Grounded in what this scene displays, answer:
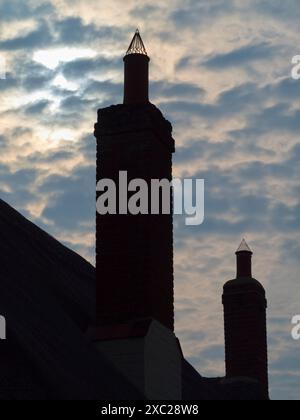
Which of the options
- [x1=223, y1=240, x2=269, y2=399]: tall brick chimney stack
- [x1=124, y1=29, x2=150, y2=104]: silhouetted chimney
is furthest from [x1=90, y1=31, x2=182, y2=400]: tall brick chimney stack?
[x1=223, y1=240, x2=269, y2=399]: tall brick chimney stack

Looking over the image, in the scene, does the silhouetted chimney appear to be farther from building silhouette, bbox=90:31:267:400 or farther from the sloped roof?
the sloped roof

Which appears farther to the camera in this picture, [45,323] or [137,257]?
[137,257]

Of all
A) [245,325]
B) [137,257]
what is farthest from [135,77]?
[245,325]

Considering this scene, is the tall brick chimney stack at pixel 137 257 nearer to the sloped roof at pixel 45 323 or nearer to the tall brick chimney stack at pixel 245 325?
the sloped roof at pixel 45 323

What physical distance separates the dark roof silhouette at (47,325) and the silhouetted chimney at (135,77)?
2768 millimetres

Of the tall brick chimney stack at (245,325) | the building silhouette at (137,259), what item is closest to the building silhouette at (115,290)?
the building silhouette at (137,259)

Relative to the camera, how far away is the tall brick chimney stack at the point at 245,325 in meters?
23.9

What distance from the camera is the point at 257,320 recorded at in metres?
24.2

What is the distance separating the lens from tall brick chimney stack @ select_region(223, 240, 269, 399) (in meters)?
23.9

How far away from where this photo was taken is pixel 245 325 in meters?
24.2

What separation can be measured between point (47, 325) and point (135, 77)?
4587 mm

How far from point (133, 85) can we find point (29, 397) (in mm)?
6797

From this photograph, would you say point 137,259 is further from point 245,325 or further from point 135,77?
point 245,325
